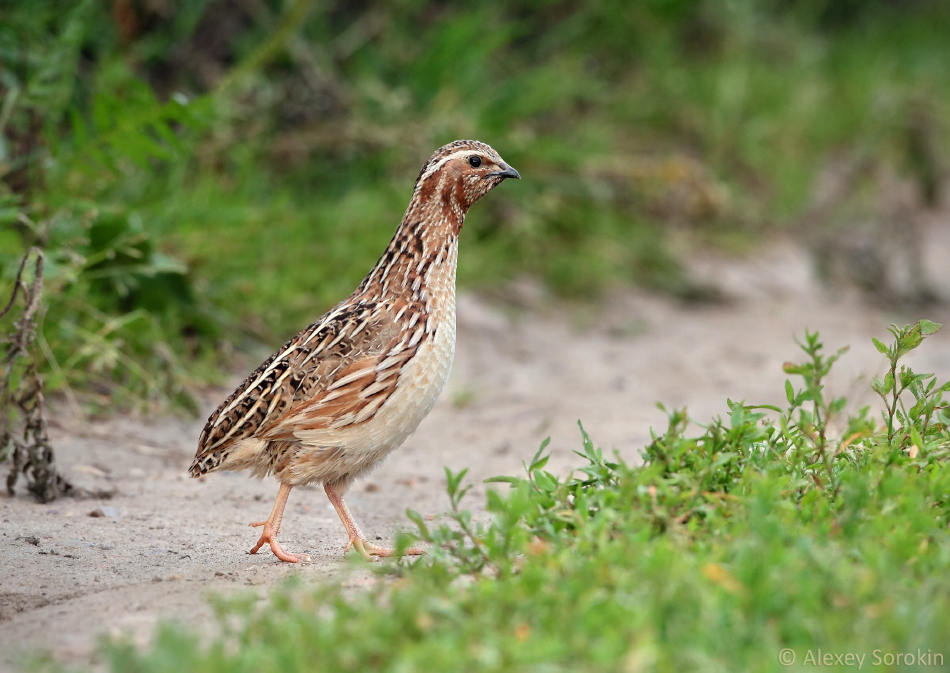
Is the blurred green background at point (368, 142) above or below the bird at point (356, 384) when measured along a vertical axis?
above

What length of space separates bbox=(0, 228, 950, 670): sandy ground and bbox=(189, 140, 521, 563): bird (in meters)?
0.33

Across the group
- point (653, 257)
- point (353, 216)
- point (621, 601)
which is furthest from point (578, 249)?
point (621, 601)

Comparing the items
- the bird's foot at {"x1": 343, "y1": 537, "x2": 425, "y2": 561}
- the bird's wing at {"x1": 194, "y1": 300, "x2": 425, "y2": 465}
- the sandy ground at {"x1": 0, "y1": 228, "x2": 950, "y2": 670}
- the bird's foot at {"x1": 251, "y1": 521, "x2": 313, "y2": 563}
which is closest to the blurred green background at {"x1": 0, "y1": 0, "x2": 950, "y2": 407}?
the sandy ground at {"x1": 0, "y1": 228, "x2": 950, "y2": 670}

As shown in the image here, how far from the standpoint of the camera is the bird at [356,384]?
13.5 feet

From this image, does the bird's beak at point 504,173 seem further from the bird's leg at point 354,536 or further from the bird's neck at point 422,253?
the bird's leg at point 354,536

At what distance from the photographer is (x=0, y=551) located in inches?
159

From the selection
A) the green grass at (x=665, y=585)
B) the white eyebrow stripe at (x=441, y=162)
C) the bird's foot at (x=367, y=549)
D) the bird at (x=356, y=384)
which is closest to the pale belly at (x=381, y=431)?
the bird at (x=356, y=384)

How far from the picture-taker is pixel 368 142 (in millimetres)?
8844

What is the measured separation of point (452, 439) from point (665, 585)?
143 inches

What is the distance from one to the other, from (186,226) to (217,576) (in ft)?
12.0

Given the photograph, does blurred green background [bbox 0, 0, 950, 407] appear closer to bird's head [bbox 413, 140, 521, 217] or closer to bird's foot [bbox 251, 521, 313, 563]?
bird's head [bbox 413, 140, 521, 217]

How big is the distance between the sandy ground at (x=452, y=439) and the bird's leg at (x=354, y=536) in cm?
13

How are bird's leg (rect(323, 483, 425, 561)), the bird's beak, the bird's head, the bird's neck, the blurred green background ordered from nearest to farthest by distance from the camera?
bird's leg (rect(323, 483, 425, 561)) < the bird's neck < the bird's head < the bird's beak < the blurred green background

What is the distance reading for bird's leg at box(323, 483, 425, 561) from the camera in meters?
4.08
